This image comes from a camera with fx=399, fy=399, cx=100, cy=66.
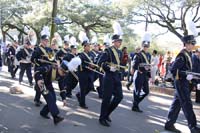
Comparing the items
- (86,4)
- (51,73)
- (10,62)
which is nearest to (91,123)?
(51,73)

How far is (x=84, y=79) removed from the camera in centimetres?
1071

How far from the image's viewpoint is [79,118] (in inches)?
365

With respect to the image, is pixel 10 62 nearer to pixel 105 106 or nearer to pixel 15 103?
pixel 15 103

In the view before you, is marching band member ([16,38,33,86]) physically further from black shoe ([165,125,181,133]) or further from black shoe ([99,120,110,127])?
black shoe ([165,125,181,133])

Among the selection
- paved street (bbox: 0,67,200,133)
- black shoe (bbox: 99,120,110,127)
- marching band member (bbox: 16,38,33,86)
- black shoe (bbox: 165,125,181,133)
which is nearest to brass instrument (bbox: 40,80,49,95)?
paved street (bbox: 0,67,200,133)

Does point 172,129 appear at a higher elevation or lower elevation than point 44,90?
lower

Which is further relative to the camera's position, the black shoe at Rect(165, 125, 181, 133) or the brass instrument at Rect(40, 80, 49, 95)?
the brass instrument at Rect(40, 80, 49, 95)

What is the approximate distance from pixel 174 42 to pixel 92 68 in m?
36.2

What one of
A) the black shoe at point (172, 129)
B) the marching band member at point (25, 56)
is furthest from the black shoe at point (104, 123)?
the marching band member at point (25, 56)

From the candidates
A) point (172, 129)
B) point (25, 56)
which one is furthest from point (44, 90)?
point (25, 56)

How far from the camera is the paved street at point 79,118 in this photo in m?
8.12

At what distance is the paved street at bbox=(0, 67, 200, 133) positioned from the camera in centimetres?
812

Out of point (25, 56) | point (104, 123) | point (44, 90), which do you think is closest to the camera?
point (44, 90)

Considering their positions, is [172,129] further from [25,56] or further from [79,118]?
[25,56]
